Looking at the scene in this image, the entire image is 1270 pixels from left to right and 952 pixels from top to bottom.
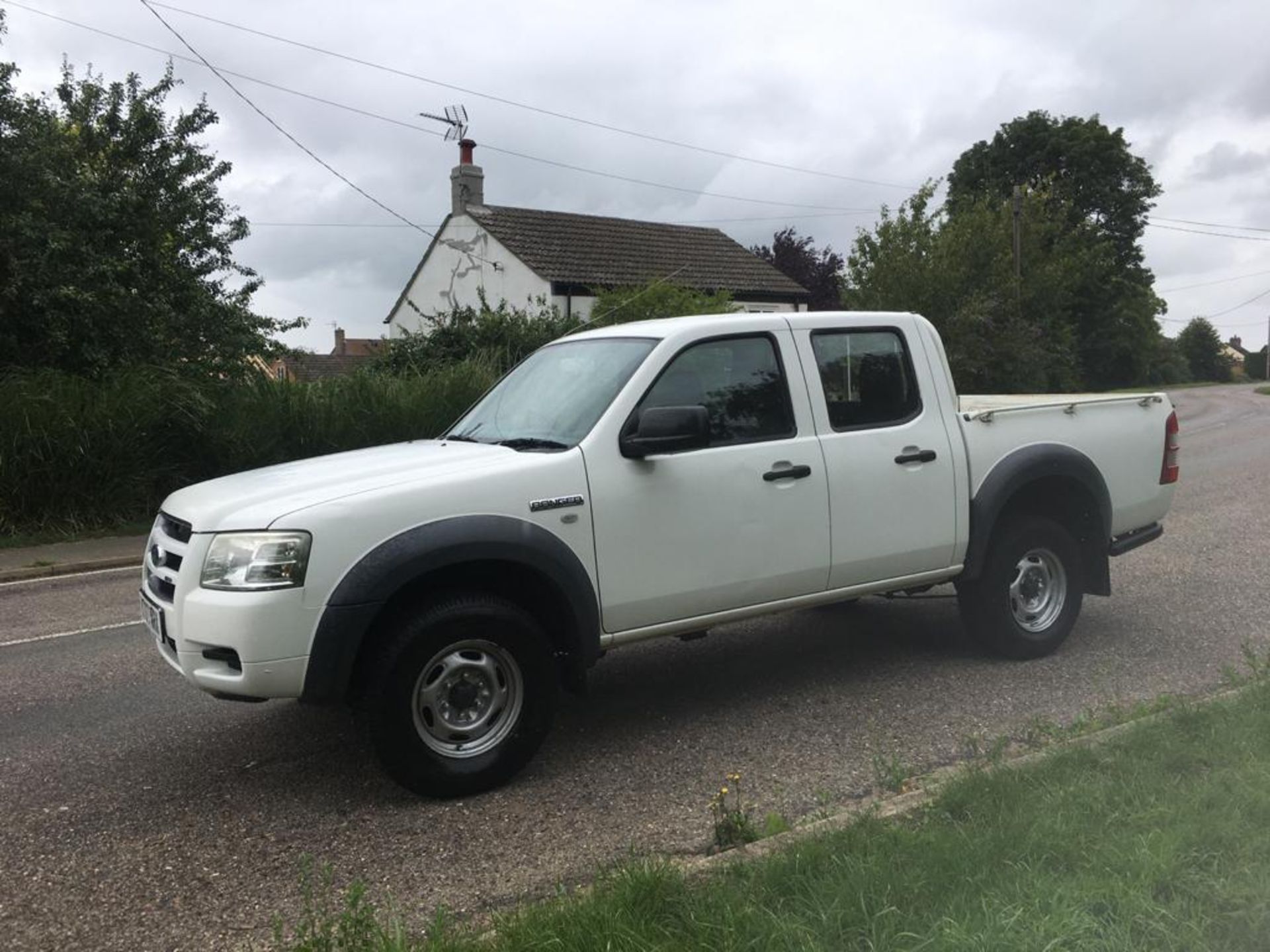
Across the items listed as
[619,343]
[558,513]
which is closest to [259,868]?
[558,513]

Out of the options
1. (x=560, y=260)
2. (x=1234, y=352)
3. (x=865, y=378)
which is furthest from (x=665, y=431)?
(x=1234, y=352)

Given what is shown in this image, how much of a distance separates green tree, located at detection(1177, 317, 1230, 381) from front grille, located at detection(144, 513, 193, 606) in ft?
296

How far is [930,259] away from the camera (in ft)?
111

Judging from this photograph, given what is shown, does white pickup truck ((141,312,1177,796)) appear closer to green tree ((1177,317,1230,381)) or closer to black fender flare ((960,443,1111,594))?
black fender flare ((960,443,1111,594))

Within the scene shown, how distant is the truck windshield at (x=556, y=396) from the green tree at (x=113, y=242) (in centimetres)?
1020

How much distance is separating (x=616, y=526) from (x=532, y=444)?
569 millimetres

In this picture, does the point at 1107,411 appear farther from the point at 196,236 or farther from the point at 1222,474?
the point at 196,236

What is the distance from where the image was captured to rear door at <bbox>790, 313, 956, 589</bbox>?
16.9 feet

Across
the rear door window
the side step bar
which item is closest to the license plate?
the rear door window

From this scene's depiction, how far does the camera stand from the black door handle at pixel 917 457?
5309mm

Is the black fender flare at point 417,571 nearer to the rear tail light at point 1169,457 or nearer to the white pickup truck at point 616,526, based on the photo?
the white pickup truck at point 616,526

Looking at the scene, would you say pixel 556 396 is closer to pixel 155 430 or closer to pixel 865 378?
pixel 865 378

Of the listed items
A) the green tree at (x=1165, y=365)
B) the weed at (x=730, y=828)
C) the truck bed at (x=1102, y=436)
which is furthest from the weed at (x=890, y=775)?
the green tree at (x=1165, y=365)

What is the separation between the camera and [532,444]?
4691 mm
